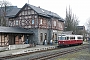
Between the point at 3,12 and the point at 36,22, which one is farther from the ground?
the point at 3,12

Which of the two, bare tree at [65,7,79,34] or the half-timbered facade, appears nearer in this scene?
the half-timbered facade

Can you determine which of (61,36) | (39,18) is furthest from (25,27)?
(61,36)

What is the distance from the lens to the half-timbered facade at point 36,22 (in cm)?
4062

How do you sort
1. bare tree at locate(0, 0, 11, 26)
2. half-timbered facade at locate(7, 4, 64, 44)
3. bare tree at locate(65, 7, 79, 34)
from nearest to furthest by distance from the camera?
half-timbered facade at locate(7, 4, 64, 44), bare tree at locate(0, 0, 11, 26), bare tree at locate(65, 7, 79, 34)

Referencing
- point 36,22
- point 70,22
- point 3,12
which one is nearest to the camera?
point 36,22

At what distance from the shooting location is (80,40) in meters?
44.6

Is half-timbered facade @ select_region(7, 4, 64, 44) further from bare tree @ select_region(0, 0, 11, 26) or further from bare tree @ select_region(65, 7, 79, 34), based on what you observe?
bare tree @ select_region(65, 7, 79, 34)

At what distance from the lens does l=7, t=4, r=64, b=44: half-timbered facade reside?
40625 mm

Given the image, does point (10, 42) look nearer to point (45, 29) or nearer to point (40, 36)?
point (40, 36)

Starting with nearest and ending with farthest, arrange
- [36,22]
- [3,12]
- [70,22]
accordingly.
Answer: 1. [36,22]
2. [3,12]
3. [70,22]

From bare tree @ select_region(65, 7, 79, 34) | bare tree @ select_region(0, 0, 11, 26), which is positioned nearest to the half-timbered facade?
bare tree @ select_region(0, 0, 11, 26)

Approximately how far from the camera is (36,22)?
1604 inches

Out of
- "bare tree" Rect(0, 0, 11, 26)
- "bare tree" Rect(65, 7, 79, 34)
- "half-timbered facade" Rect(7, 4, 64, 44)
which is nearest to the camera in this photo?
"half-timbered facade" Rect(7, 4, 64, 44)

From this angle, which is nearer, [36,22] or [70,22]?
[36,22]
